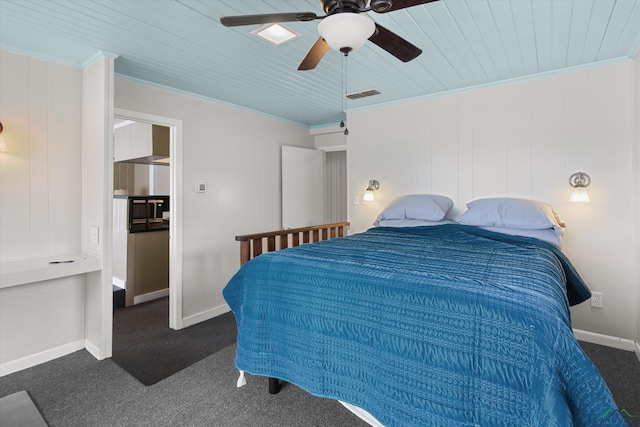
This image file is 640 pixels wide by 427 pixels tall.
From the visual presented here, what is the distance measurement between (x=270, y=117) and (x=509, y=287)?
3.55 m

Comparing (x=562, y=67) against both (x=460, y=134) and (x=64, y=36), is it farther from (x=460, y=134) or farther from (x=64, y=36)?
(x=64, y=36)

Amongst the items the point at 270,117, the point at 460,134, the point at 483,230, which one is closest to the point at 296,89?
the point at 270,117

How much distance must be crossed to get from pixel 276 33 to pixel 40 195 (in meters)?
2.13

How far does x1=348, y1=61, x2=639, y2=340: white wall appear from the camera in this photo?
2.59m

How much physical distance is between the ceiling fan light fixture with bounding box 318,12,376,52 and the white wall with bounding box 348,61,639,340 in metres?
2.21

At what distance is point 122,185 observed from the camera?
5.43 m

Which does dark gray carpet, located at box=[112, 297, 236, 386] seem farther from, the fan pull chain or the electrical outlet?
the electrical outlet

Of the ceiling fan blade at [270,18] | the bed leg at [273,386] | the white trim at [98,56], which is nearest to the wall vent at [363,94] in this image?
the ceiling fan blade at [270,18]

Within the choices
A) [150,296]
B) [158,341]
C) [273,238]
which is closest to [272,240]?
[273,238]

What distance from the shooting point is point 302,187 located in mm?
4527

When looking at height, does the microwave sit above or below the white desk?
above

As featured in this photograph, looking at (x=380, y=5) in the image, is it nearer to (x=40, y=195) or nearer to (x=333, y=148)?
(x=40, y=195)

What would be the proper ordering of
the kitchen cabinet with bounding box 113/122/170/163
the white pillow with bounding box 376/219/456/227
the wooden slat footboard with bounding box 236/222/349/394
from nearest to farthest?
the wooden slat footboard with bounding box 236/222/349/394 → the white pillow with bounding box 376/219/456/227 → the kitchen cabinet with bounding box 113/122/170/163

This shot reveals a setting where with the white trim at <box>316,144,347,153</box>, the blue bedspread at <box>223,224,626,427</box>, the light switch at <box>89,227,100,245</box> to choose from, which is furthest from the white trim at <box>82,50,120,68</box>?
the white trim at <box>316,144,347,153</box>
